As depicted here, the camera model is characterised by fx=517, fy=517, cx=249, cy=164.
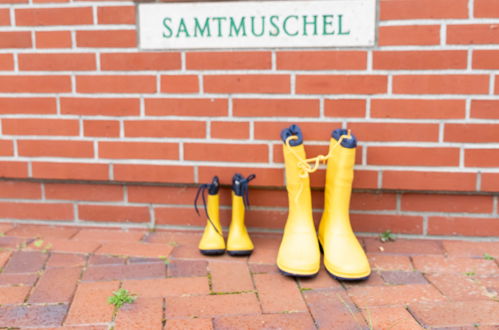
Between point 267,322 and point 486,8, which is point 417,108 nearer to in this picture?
point 486,8

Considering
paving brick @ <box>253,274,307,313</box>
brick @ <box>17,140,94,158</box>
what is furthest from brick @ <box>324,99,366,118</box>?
brick @ <box>17,140,94,158</box>

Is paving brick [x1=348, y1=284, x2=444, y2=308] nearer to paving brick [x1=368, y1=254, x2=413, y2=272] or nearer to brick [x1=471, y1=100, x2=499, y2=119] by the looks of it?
paving brick [x1=368, y1=254, x2=413, y2=272]

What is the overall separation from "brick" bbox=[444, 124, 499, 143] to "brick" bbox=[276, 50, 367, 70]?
43 centimetres

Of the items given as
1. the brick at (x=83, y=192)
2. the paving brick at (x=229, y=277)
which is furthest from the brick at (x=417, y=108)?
the brick at (x=83, y=192)

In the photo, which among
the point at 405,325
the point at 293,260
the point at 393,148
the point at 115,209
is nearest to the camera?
the point at 405,325

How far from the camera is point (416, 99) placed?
2.03 meters

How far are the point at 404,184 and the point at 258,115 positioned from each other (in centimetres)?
66

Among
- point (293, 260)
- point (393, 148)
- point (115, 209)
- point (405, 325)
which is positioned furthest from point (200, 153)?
point (405, 325)

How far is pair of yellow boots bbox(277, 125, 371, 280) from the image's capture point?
5.88ft

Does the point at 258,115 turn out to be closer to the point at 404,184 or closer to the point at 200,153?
the point at 200,153

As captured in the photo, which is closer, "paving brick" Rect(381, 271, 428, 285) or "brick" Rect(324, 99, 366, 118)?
"paving brick" Rect(381, 271, 428, 285)

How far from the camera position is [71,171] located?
2.26 meters

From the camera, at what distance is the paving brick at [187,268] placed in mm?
1846

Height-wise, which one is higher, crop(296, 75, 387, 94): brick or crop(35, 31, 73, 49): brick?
crop(35, 31, 73, 49): brick
